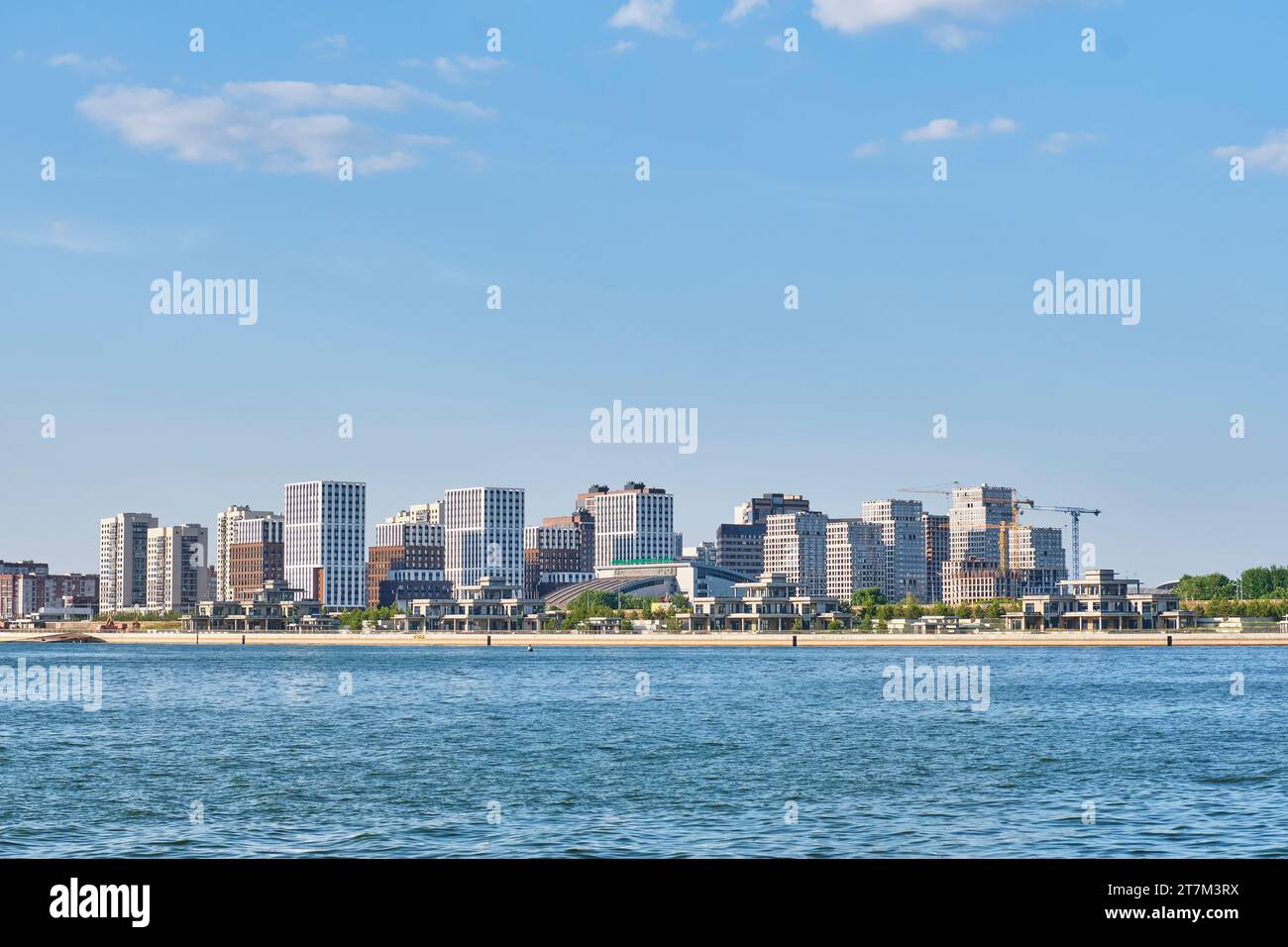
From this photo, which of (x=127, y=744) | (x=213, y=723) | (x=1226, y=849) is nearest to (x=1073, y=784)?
(x=1226, y=849)

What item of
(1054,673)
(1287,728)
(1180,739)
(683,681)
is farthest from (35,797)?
(1054,673)

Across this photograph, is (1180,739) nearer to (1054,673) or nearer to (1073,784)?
(1073,784)
